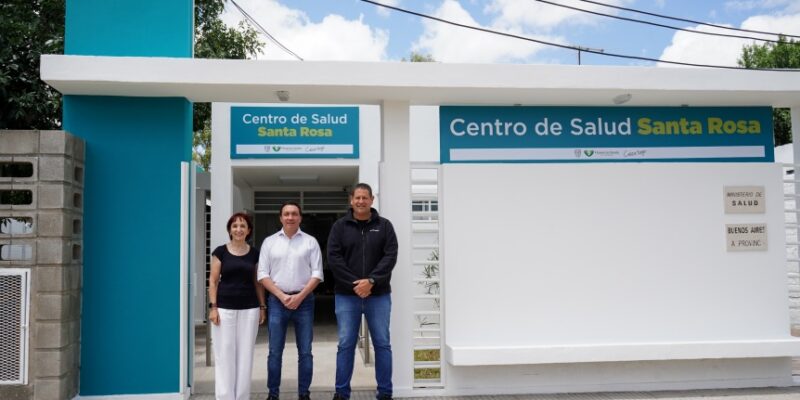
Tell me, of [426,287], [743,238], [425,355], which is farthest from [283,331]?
[426,287]

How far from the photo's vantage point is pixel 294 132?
10.5 meters

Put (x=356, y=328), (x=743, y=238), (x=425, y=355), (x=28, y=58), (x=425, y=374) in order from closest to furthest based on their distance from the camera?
1. (x=356, y=328)
2. (x=743, y=238)
3. (x=425, y=374)
4. (x=425, y=355)
5. (x=28, y=58)

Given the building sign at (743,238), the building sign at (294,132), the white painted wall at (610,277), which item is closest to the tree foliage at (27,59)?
the building sign at (294,132)

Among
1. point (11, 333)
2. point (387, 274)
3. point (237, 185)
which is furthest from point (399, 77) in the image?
point (237, 185)

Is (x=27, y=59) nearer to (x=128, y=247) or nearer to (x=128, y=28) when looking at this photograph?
(x=128, y=28)

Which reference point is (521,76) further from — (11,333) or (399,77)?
(11,333)

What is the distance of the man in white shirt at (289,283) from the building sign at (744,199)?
12.8 ft

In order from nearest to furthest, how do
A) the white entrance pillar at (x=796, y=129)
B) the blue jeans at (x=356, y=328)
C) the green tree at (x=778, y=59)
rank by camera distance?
1. the blue jeans at (x=356, y=328)
2. the white entrance pillar at (x=796, y=129)
3. the green tree at (x=778, y=59)

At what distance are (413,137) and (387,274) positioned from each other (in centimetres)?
596

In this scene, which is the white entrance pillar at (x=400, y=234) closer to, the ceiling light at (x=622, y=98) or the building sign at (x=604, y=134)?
the building sign at (x=604, y=134)

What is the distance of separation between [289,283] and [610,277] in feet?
9.71

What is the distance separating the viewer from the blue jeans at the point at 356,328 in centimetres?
566

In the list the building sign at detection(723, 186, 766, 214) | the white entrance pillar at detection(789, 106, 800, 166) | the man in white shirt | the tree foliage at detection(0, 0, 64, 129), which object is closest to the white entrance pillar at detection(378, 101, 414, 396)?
the man in white shirt

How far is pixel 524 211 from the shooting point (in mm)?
6285
